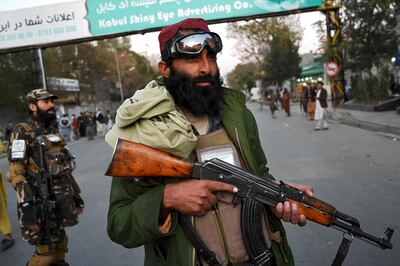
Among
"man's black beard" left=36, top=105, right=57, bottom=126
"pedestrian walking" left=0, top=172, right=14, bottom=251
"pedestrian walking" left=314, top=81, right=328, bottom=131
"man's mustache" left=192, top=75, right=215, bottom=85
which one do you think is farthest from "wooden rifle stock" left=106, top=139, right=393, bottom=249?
"pedestrian walking" left=314, top=81, right=328, bottom=131

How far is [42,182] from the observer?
9.89ft

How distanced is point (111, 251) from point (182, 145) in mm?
2708

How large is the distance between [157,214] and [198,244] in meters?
0.22

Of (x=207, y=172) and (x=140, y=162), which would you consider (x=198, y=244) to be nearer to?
(x=207, y=172)

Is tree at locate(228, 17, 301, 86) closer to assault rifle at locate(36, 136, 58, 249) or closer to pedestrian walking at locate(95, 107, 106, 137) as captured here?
pedestrian walking at locate(95, 107, 106, 137)

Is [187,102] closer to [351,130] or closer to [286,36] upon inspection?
[351,130]

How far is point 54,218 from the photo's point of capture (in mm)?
3012

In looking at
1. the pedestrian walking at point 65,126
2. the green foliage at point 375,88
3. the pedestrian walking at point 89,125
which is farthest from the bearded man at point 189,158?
the pedestrian walking at point 89,125

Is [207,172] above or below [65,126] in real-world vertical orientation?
above

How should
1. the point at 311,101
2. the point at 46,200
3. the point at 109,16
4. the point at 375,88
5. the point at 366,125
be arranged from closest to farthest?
the point at 46,200, the point at 366,125, the point at 109,16, the point at 311,101, the point at 375,88

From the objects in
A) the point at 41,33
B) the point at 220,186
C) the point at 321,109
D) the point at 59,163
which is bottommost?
the point at 321,109

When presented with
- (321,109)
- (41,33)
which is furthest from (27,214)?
(41,33)

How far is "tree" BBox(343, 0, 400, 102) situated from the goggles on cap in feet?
53.1

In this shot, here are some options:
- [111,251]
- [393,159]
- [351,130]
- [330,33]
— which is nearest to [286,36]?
[330,33]
